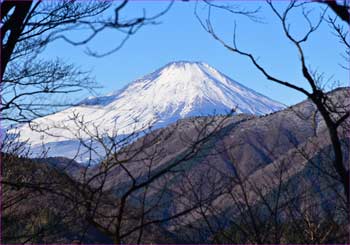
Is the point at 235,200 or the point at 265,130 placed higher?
the point at 265,130

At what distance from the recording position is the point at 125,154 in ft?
14.4

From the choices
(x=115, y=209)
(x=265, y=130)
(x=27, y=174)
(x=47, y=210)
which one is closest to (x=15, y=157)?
(x=27, y=174)

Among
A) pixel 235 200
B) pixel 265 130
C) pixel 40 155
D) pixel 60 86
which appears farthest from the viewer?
pixel 265 130

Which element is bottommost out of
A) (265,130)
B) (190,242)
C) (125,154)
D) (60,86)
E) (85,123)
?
(190,242)

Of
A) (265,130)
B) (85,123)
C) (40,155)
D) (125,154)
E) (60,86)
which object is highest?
(265,130)

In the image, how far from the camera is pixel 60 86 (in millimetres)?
7023

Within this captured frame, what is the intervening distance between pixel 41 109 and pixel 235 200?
104 inches

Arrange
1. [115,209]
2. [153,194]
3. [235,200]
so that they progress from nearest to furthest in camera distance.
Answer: [115,209], [153,194], [235,200]

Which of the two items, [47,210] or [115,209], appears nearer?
[115,209]

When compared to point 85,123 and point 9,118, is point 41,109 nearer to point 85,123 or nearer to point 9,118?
point 9,118

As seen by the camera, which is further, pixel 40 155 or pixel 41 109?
pixel 40 155

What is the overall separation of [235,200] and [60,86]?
2.91 metres

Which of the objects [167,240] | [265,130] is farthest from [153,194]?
[265,130]

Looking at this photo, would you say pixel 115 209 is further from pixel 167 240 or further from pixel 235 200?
pixel 167 240
